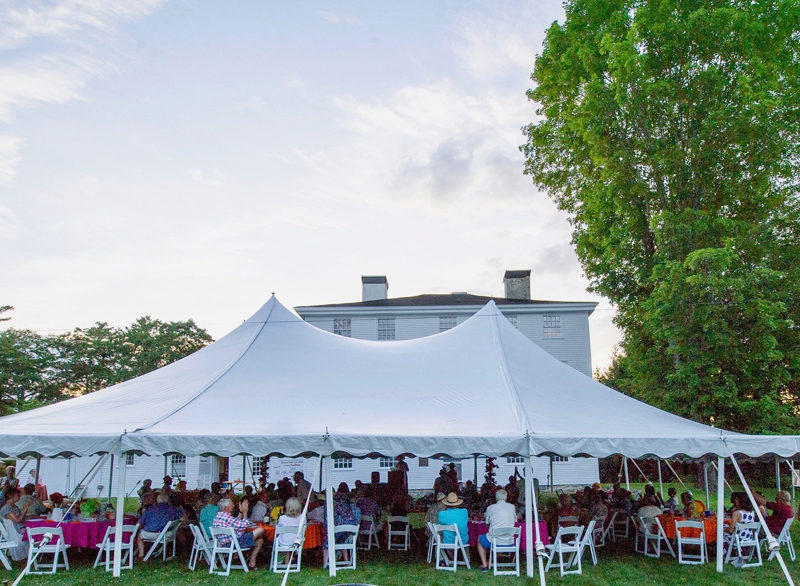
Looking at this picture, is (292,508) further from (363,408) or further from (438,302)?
(438,302)

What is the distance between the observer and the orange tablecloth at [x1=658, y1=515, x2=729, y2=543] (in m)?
9.87

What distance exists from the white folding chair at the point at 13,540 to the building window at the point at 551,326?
2402cm

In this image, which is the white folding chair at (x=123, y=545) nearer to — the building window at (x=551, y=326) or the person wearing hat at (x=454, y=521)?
the person wearing hat at (x=454, y=521)

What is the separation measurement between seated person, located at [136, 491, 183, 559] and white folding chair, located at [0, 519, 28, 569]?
1.69m

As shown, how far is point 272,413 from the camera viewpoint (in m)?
9.70

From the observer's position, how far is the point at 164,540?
9.77 metres

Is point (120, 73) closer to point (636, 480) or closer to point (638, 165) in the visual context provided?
point (638, 165)

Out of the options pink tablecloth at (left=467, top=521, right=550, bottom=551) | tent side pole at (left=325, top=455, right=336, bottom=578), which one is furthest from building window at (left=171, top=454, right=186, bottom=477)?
pink tablecloth at (left=467, top=521, right=550, bottom=551)

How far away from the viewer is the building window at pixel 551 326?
29797 millimetres

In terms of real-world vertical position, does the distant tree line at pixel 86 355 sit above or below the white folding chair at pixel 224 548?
above

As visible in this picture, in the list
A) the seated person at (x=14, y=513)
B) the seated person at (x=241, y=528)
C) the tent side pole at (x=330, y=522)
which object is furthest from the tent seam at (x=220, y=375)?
the seated person at (x=14, y=513)

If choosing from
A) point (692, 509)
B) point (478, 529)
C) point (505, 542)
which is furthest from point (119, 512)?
point (692, 509)

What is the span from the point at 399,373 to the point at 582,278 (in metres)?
11.4

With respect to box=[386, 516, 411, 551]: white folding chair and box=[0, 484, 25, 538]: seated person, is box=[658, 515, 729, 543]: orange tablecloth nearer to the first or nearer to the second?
box=[386, 516, 411, 551]: white folding chair
